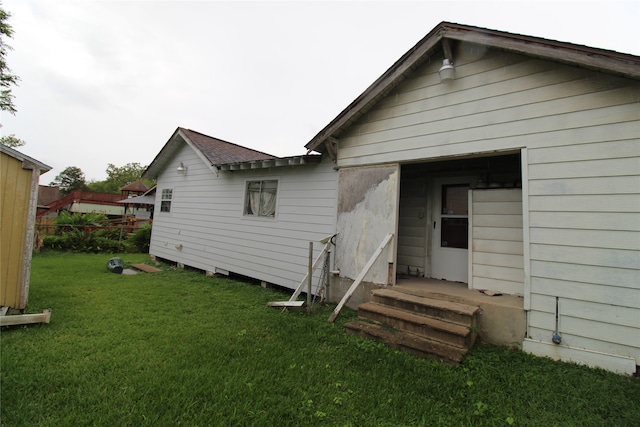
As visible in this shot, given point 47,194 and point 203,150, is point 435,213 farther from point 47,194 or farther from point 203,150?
point 47,194

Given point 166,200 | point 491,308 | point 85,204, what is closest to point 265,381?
point 491,308

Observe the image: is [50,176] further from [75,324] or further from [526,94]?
[526,94]

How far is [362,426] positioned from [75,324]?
167 inches

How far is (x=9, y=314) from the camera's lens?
153 inches

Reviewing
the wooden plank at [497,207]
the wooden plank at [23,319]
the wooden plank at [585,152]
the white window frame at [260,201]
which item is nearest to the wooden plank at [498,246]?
the wooden plank at [497,207]

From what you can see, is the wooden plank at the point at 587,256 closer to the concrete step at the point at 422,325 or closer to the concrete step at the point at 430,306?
the concrete step at the point at 430,306

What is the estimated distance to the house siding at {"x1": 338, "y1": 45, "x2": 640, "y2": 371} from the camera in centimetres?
284

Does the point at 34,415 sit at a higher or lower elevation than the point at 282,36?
lower

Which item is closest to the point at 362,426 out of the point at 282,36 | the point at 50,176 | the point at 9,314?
the point at 9,314

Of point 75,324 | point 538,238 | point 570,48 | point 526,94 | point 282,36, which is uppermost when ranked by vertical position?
point 282,36

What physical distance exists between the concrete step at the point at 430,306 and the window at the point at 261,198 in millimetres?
3557

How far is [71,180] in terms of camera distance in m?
48.0

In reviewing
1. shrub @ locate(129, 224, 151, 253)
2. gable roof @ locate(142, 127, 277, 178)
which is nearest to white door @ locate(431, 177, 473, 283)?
gable roof @ locate(142, 127, 277, 178)

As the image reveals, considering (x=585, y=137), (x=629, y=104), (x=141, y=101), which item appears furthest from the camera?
(x=141, y=101)
